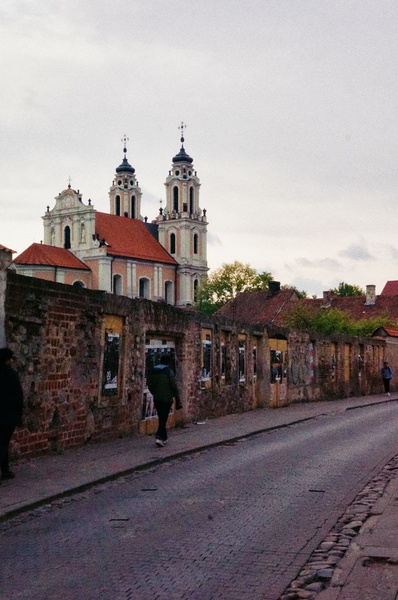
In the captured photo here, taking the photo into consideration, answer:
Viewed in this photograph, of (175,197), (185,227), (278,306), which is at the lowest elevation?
(278,306)

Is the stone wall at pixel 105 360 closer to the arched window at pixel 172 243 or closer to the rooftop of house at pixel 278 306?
the rooftop of house at pixel 278 306

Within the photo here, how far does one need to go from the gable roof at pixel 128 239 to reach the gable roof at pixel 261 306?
1059 inches

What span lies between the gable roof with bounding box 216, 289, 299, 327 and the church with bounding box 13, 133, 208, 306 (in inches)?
868

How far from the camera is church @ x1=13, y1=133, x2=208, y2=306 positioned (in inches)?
4008

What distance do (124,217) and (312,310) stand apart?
56544mm

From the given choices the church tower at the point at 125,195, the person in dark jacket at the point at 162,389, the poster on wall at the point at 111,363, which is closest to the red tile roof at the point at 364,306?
the church tower at the point at 125,195

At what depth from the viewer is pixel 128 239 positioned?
111 metres

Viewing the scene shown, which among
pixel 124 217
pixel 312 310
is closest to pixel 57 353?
pixel 312 310

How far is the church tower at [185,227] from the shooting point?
115 meters

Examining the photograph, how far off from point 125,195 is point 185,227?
37.4 ft

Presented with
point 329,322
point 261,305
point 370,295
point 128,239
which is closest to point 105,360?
point 329,322

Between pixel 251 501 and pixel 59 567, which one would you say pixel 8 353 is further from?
pixel 59 567

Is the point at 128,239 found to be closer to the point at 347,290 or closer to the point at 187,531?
the point at 347,290

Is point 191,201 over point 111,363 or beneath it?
over
